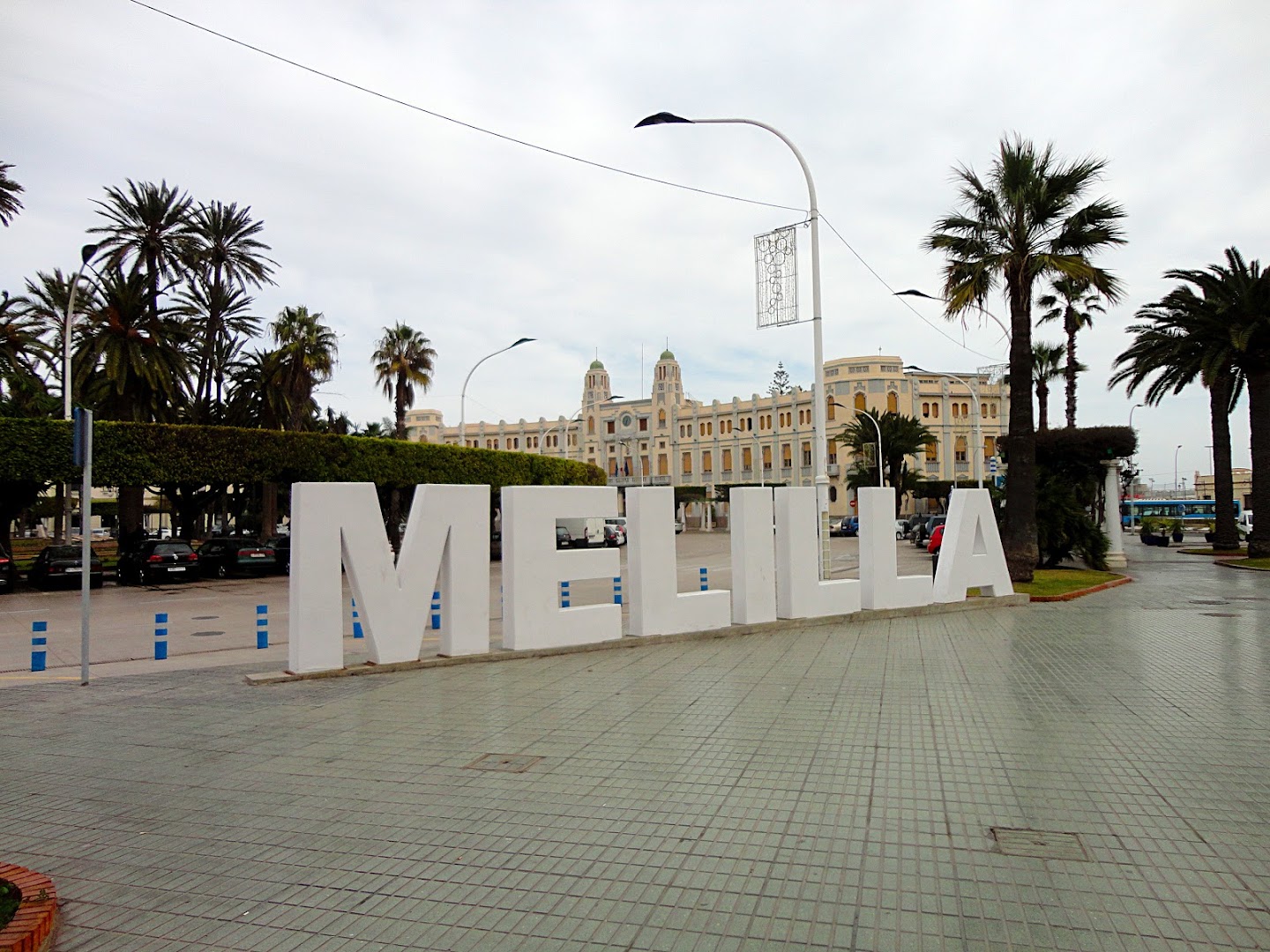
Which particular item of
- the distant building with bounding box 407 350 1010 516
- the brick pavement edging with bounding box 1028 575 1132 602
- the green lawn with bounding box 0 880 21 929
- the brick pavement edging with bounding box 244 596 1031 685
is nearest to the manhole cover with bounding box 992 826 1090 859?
the green lawn with bounding box 0 880 21 929

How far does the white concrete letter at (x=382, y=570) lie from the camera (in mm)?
10008

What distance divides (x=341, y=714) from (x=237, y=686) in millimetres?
2345

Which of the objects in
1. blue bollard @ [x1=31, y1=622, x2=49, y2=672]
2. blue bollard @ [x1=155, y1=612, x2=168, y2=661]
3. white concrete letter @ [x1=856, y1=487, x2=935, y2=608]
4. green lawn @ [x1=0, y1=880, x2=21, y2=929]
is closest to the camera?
green lawn @ [x1=0, y1=880, x2=21, y2=929]

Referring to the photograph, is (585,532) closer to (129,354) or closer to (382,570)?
(129,354)

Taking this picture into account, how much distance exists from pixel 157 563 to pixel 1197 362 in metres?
37.1

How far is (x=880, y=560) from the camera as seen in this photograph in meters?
15.3

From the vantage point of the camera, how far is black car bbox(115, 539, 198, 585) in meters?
28.9

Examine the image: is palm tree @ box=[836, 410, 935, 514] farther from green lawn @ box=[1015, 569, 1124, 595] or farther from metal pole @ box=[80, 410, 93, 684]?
metal pole @ box=[80, 410, 93, 684]

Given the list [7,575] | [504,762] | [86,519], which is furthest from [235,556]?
[504,762]

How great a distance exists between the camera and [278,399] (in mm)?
42625

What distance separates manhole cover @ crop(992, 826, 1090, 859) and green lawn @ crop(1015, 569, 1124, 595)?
48.7ft

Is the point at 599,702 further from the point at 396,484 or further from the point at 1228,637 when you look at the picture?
the point at 396,484

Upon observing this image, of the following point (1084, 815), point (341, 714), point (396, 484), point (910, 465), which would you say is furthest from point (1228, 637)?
point (910, 465)

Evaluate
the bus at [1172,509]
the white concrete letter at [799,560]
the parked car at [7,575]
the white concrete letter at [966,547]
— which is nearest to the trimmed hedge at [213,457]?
the parked car at [7,575]
